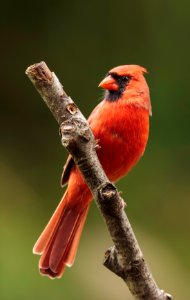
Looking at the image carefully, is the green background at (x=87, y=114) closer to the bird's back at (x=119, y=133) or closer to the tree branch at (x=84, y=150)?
the bird's back at (x=119, y=133)

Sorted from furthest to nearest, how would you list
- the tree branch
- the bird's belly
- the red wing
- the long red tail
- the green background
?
1. the green background
2. the long red tail
3. the red wing
4. the bird's belly
5. the tree branch

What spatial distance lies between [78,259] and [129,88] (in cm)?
104

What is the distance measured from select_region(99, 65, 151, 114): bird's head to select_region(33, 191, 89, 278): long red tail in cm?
56

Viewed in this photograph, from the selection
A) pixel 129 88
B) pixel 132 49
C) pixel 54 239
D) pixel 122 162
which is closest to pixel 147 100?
pixel 129 88

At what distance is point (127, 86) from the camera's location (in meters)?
3.37

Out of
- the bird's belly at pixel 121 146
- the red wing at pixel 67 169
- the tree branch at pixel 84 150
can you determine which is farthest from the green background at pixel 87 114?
the tree branch at pixel 84 150

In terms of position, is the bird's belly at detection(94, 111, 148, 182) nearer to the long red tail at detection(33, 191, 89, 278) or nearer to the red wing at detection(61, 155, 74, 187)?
the red wing at detection(61, 155, 74, 187)

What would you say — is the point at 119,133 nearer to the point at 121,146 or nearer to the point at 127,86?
the point at 121,146

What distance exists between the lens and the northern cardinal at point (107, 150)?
124 inches

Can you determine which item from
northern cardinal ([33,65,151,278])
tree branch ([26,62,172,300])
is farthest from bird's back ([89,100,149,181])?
tree branch ([26,62,172,300])

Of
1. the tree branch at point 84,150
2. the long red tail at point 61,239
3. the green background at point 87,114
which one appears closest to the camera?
the tree branch at point 84,150

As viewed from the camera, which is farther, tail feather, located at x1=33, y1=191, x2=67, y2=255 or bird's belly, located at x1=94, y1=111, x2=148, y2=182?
tail feather, located at x1=33, y1=191, x2=67, y2=255

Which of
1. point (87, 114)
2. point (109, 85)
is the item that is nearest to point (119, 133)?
point (109, 85)

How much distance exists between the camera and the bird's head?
3.30 meters
